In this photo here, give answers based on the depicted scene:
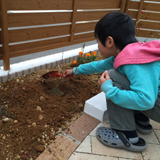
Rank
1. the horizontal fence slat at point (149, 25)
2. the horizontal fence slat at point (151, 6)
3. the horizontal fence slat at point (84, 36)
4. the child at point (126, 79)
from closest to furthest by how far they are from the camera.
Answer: the child at point (126, 79) < the horizontal fence slat at point (84, 36) < the horizontal fence slat at point (151, 6) < the horizontal fence slat at point (149, 25)

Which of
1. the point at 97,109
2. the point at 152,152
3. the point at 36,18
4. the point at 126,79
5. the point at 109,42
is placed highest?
the point at 109,42

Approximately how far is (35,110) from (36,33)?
5.21 feet

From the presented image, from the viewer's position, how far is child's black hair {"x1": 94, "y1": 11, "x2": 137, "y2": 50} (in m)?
1.62

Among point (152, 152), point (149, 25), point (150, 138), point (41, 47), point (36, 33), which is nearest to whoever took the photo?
point (152, 152)

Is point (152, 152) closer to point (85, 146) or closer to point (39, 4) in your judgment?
point (85, 146)

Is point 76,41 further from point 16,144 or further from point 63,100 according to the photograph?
point 16,144

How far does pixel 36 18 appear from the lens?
122 inches

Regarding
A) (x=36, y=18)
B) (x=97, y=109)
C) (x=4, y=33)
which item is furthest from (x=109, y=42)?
(x=36, y=18)

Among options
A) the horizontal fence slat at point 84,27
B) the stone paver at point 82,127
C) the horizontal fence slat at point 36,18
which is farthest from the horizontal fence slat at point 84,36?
the stone paver at point 82,127

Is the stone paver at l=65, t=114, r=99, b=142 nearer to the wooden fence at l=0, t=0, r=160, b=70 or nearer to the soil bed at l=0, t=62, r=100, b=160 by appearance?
the soil bed at l=0, t=62, r=100, b=160

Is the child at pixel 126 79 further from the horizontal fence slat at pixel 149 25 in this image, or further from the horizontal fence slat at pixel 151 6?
the horizontal fence slat at pixel 149 25

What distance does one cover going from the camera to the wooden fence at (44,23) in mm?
2713

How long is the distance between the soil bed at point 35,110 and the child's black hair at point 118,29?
42.7 inches

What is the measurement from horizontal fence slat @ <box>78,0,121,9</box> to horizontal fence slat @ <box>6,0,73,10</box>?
393 millimetres
